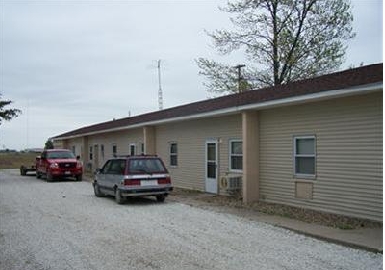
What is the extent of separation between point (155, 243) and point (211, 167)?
10.4 m

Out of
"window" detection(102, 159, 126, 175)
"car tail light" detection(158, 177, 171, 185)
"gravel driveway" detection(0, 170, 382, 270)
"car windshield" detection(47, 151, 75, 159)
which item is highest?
"car windshield" detection(47, 151, 75, 159)

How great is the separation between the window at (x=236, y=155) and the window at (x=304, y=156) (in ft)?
10.5

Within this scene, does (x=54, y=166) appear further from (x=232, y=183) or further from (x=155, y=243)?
(x=155, y=243)

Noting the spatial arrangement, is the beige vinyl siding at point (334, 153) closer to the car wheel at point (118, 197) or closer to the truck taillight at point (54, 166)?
the car wheel at point (118, 197)

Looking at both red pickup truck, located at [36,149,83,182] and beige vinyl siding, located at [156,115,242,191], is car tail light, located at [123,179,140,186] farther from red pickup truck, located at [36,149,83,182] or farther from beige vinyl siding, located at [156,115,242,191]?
red pickup truck, located at [36,149,83,182]

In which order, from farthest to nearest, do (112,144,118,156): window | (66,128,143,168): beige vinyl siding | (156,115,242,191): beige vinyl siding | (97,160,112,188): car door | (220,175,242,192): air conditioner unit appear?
(112,144,118,156): window → (66,128,143,168): beige vinyl siding → (156,115,242,191): beige vinyl siding → (97,160,112,188): car door → (220,175,242,192): air conditioner unit

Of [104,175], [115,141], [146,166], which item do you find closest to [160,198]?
[146,166]

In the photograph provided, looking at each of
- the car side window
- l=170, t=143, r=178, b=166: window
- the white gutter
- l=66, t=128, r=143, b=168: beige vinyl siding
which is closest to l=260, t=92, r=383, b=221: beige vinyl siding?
the white gutter

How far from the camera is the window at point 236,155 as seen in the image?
704 inches

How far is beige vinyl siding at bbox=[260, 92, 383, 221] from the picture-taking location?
1205cm

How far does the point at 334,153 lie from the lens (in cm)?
1330

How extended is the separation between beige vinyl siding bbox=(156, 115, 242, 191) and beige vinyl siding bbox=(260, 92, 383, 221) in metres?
2.29

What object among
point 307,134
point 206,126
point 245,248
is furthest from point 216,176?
point 245,248

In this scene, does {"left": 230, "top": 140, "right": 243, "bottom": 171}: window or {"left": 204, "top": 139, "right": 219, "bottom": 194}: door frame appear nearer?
{"left": 230, "top": 140, "right": 243, "bottom": 171}: window
